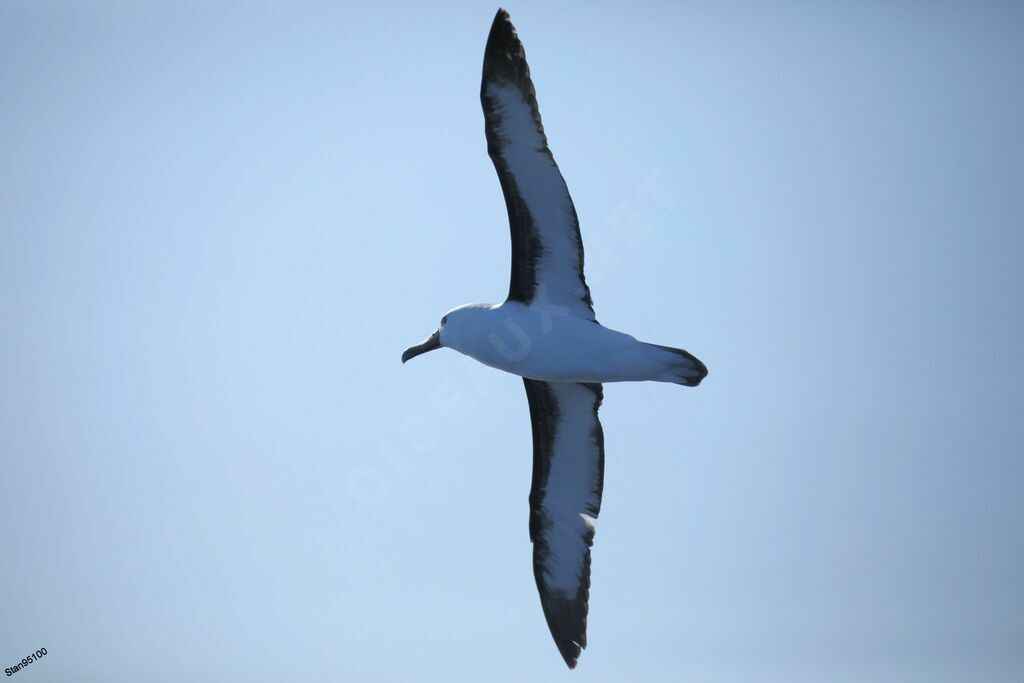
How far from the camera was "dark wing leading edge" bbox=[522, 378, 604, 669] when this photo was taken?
16.1 meters

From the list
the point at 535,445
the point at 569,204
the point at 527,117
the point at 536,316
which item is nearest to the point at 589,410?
the point at 535,445

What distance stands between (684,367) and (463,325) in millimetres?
3031

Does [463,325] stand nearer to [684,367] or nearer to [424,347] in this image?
[424,347]

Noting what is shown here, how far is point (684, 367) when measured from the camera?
1375 centimetres

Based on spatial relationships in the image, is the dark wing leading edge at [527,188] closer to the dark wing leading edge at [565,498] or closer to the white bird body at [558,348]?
the white bird body at [558,348]

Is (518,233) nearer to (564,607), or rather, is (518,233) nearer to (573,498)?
(573,498)

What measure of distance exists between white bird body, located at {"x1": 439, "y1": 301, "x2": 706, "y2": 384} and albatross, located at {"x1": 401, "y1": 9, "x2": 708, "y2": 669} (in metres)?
0.01

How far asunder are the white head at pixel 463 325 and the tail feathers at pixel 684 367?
2337 millimetres

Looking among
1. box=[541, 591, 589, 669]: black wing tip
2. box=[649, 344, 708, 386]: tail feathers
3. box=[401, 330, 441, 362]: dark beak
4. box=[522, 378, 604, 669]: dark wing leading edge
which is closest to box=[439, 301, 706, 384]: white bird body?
box=[649, 344, 708, 386]: tail feathers

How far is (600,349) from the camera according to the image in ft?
46.0

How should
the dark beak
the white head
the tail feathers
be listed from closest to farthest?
the tail feathers → the white head → the dark beak

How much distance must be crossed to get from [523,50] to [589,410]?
5039 mm

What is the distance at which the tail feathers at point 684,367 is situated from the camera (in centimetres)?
1369

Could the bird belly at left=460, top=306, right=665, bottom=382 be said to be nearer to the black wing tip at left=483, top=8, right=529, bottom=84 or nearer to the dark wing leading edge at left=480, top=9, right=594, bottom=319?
the dark wing leading edge at left=480, top=9, right=594, bottom=319
